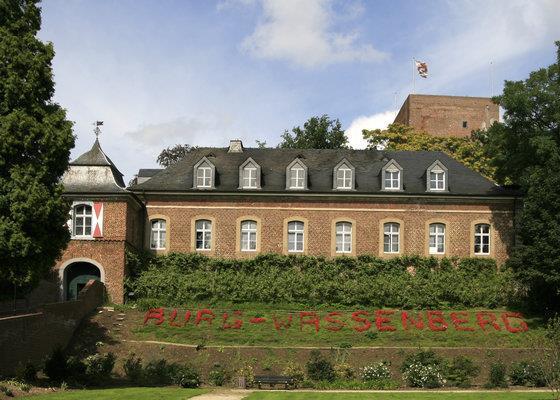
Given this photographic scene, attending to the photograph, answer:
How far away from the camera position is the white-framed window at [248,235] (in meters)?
40.5

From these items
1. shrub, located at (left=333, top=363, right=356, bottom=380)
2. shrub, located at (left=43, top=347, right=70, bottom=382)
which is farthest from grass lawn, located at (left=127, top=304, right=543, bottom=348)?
shrub, located at (left=43, top=347, right=70, bottom=382)

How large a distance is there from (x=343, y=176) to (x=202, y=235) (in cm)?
781

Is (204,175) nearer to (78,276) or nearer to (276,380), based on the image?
(78,276)

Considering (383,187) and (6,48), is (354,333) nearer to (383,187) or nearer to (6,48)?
(383,187)

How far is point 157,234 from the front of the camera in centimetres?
4053

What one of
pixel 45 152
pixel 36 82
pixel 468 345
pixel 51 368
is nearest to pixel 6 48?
pixel 36 82

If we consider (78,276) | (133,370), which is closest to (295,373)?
(133,370)

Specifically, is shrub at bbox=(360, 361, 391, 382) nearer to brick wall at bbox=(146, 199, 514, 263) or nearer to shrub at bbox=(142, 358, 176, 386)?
shrub at bbox=(142, 358, 176, 386)

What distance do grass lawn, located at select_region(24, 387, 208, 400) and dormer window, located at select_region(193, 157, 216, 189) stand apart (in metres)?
17.0

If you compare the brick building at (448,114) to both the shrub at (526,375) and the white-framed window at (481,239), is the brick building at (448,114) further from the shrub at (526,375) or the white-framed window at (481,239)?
the shrub at (526,375)

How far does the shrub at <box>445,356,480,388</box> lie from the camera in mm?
28047

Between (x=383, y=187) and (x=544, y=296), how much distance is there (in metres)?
9.53

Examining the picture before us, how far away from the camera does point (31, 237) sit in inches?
984

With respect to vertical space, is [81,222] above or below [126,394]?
above
